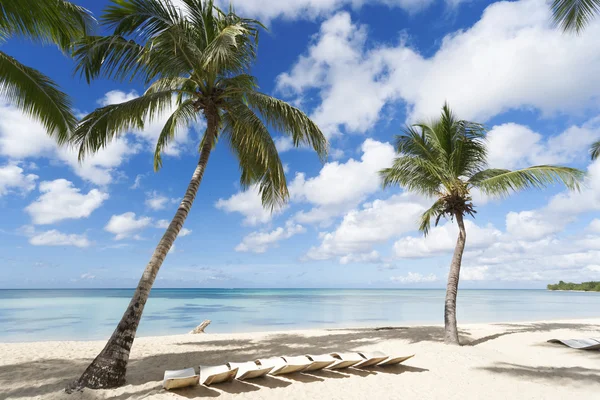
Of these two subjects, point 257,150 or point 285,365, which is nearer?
point 285,365

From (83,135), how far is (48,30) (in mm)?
1853

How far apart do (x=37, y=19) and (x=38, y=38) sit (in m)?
→ 0.66

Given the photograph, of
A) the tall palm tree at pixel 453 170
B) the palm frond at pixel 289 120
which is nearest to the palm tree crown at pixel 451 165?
the tall palm tree at pixel 453 170

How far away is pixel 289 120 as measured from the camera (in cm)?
761

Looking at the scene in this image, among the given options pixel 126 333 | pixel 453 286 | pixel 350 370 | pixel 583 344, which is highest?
pixel 453 286

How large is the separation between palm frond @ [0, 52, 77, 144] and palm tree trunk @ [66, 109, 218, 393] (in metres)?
2.63

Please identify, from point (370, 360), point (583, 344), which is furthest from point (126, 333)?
point (583, 344)

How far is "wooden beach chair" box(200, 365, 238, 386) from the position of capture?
5.24 m

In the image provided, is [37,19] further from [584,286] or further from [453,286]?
[584,286]

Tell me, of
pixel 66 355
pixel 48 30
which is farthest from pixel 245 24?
pixel 66 355

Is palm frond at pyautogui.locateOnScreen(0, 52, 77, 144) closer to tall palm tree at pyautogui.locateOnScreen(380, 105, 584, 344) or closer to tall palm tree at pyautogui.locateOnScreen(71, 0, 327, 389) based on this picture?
tall palm tree at pyautogui.locateOnScreen(71, 0, 327, 389)

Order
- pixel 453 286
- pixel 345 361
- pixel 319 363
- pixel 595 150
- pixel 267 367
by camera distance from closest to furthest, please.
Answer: pixel 267 367 < pixel 319 363 < pixel 345 361 < pixel 453 286 < pixel 595 150

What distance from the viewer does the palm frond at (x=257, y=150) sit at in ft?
24.4

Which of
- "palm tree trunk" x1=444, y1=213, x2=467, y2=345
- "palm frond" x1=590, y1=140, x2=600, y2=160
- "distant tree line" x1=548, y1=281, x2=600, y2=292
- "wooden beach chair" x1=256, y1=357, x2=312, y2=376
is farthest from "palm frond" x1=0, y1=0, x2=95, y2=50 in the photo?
"distant tree line" x1=548, y1=281, x2=600, y2=292
